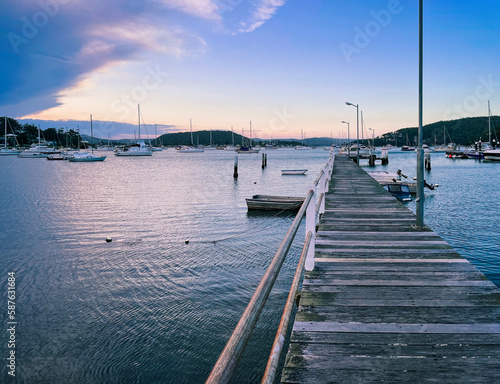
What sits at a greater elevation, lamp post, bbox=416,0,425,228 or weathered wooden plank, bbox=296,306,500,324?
lamp post, bbox=416,0,425,228

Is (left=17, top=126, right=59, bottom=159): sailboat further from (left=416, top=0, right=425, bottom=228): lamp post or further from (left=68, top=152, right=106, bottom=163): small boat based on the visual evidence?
(left=416, top=0, right=425, bottom=228): lamp post

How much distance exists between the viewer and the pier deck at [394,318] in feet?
10.1

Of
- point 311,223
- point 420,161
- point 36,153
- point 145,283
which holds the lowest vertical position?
point 145,283

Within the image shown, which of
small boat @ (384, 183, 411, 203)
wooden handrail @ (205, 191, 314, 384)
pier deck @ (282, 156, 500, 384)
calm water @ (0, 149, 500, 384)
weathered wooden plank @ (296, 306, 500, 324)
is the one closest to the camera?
wooden handrail @ (205, 191, 314, 384)

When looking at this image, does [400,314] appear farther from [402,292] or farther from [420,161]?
[420,161]

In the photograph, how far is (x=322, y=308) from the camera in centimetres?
422

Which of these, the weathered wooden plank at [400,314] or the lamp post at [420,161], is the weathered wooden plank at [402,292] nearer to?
the weathered wooden plank at [400,314]

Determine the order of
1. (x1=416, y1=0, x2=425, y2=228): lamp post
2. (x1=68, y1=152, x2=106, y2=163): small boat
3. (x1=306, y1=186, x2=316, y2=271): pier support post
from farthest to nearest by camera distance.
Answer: (x1=68, y1=152, x2=106, y2=163): small boat
(x1=416, y1=0, x2=425, y2=228): lamp post
(x1=306, y1=186, x2=316, y2=271): pier support post

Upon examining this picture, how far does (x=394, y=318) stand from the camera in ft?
13.0

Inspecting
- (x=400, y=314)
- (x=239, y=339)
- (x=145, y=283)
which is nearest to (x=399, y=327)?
(x=400, y=314)

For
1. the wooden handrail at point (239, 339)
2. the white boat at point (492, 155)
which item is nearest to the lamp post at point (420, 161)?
the wooden handrail at point (239, 339)

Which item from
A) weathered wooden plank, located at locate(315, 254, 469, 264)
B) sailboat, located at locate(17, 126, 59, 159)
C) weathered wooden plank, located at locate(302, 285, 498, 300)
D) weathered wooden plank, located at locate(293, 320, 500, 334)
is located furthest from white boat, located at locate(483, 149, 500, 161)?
sailboat, located at locate(17, 126, 59, 159)

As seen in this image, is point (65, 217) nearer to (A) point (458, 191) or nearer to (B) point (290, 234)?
(B) point (290, 234)

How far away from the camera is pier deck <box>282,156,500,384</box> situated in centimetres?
306
